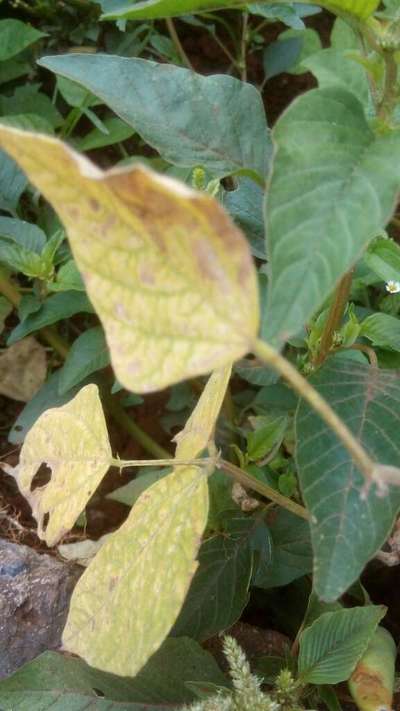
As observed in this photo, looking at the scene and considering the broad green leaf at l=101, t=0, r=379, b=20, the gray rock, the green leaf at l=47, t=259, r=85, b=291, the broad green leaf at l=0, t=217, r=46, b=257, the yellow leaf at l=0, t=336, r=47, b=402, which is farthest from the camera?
the yellow leaf at l=0, t=336, r=47, b=402

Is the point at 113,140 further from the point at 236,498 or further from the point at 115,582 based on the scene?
the point at 115,582

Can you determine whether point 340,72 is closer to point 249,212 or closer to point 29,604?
point 249,212

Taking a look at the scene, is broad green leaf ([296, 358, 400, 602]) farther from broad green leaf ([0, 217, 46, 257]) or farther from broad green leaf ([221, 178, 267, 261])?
broad green leaf ([0, 217, 46, 257])

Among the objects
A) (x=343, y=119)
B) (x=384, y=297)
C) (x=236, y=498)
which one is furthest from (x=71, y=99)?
(x=343, y=119)

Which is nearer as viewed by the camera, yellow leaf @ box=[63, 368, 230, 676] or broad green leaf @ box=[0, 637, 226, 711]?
yellow leaf @ box=[63, 368, 230, 676]

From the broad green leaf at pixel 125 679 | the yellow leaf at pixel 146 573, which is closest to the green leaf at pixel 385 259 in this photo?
the yellow leaf at pixel 146 573

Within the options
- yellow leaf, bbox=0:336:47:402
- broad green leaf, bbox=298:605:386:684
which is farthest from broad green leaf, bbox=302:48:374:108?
yellow leaf, bbox=0:336:47:402

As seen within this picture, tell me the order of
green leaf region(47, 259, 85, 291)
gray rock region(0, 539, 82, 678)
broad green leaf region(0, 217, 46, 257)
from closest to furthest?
gray rock region(0, 539, 82, 678)
green leaf region(47, 259, 85, 291)
broad green leaf region(0, 217, 46, 257)
